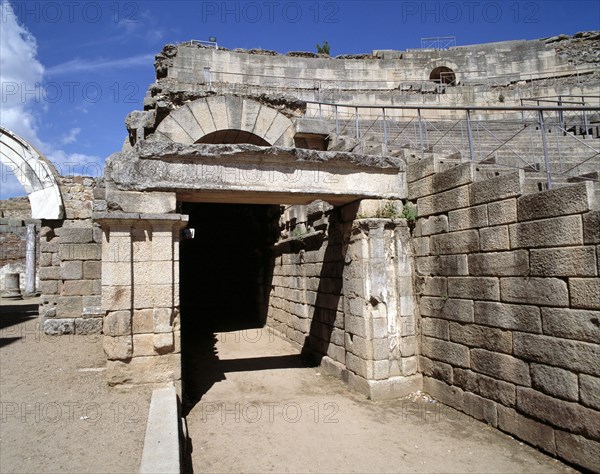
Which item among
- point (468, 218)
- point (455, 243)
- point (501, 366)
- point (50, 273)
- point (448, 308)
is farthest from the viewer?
point (50, 273)

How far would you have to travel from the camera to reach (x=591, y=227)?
3.78 metres

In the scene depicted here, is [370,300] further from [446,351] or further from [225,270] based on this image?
[225,270]

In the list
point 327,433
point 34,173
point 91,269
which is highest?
point 34,173

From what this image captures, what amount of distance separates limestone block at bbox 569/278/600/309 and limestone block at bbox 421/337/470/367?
170cm

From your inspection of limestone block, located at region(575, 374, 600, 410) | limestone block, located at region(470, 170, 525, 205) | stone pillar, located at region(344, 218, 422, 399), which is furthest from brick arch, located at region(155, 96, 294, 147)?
limestone block, located at region(575, 374, 600, 410)

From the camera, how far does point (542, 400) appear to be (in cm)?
426

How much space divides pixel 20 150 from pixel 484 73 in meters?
17.3

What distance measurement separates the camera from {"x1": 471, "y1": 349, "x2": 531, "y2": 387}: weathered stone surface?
4500 millimetres

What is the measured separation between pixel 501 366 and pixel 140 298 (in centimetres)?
430

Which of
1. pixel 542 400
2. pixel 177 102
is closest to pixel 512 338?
pixel 542 400

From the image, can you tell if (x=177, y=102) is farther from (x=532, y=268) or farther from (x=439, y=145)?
(x=532, y=268)

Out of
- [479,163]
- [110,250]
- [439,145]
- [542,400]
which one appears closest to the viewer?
[542,400]

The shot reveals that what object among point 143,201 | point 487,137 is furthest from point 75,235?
point 487,137

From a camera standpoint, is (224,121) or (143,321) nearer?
(143,321)
